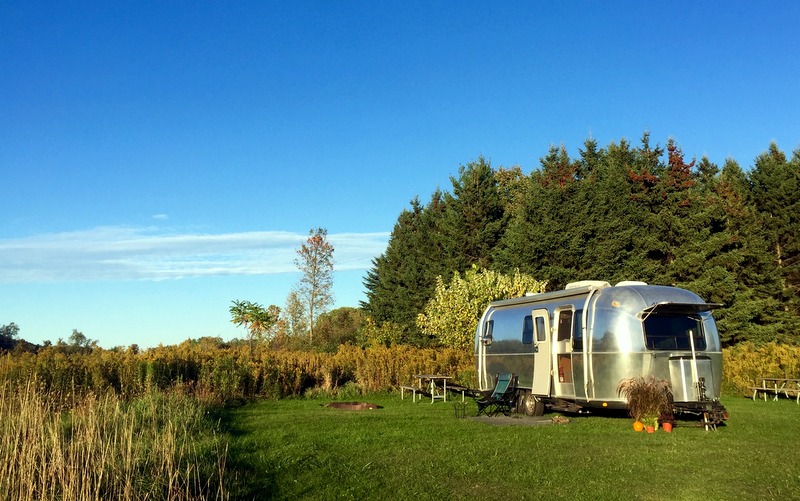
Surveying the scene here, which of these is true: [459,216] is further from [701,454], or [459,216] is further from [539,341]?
[701,454]

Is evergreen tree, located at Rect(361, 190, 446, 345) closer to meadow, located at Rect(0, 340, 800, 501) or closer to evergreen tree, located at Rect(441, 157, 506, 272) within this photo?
evergreen tree, located at Rect(441, 157, 506, 272)

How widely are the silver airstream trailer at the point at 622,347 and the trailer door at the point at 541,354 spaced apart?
0.08 feet

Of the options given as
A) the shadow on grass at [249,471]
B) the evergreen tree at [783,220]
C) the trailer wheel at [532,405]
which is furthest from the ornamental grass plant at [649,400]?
the evergreen tree at [783,220]

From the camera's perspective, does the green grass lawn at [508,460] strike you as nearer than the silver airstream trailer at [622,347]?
Yes

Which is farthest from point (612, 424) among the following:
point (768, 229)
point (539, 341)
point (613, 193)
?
point (768, 229)

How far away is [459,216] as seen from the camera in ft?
137

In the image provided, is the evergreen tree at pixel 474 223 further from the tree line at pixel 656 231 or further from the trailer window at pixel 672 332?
the trailer window at pixel 672 332

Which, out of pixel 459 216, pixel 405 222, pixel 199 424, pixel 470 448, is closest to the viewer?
pixel 470 448

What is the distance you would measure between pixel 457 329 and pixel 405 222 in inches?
983

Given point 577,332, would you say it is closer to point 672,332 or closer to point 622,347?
point 622,347

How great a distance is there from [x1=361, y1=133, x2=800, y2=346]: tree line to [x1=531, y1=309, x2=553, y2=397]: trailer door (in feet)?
61.7

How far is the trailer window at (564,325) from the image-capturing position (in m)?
14.0

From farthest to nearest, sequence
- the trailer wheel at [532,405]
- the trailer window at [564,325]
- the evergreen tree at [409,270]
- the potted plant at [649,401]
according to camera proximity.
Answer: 1. the evergreen tree at [409,270]
2. the trailer wheel at [532,405]
3. the trailer window at [564,325]
4. the potted plant at [649,401]

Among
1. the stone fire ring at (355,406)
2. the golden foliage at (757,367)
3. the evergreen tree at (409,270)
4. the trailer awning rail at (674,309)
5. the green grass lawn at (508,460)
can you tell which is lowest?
the green grass lawn at (508,460)
